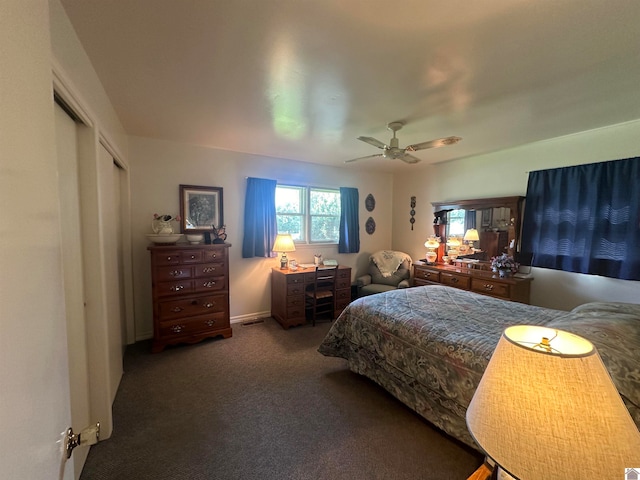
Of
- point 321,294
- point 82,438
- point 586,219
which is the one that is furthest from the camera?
point 321,294

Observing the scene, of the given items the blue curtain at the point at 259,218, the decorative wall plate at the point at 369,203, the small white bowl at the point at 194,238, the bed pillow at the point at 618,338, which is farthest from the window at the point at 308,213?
the bed pillow at the point at 618,338

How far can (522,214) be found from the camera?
367cm

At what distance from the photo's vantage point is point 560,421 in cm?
67

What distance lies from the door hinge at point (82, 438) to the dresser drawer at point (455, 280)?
13.6ft

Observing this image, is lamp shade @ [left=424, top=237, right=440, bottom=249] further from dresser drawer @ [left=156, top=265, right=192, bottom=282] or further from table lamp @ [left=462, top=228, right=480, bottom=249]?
dresser drawer @ [left=156, top=265, right=192, bottom=282]

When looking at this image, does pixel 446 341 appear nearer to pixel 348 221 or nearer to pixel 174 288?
pixel 174 288

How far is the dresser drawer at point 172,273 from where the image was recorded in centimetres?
310

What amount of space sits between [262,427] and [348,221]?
3565 millimetres

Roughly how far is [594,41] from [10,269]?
2673mm

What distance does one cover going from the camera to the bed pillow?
133 cm

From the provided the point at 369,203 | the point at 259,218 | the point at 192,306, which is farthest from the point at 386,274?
the point at 192,306

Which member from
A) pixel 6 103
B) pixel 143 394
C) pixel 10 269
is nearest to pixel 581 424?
pixel 10 269

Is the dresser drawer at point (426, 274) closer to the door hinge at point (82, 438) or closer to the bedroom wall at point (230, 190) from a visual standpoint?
the bedroom wall at point (230, 190)

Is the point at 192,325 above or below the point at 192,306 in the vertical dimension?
below
